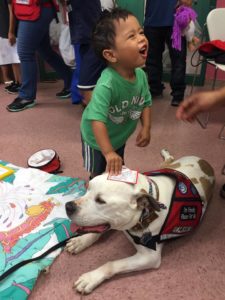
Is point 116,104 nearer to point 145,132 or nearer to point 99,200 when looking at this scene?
point 145,132

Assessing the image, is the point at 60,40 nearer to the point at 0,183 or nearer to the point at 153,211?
the point at 0,183

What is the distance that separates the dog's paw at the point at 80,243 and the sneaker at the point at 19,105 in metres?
1.68

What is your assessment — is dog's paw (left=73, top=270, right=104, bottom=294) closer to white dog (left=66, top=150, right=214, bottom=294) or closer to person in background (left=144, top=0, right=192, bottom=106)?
white dog (left=66, top=150, right=214, bottom=294)

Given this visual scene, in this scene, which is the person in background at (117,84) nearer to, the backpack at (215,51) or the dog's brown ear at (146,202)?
the dog's brown ear at (146,202)

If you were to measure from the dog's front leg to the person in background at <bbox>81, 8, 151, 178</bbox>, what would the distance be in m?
0.35

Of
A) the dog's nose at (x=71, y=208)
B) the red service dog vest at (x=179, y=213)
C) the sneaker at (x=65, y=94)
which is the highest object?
the dog's nose at (x=71, y=208)

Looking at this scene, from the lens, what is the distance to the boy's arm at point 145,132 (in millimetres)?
1397

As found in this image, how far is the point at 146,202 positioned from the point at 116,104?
1.49 ft

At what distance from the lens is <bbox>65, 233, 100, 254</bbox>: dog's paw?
4.29 feet

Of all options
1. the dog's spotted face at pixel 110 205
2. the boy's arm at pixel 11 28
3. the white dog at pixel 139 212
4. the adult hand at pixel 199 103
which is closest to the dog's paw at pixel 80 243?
the white dog at pixel 139 212

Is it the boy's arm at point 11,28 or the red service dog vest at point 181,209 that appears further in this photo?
the boy's arm at point 11,28

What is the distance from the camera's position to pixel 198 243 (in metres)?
1.37

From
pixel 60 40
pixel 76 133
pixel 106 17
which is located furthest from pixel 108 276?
pixel 60 40

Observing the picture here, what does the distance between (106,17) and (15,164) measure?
3.57ft
